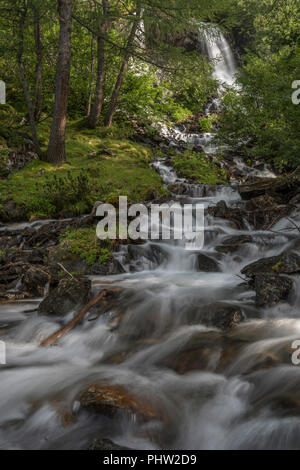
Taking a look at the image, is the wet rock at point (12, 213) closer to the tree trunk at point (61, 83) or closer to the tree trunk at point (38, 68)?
the tree trunk at point (61, 83)

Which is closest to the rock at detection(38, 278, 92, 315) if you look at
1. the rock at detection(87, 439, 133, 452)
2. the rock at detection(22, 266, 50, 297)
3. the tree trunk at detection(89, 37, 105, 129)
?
the rock at detection(22, 266, 50, 297)

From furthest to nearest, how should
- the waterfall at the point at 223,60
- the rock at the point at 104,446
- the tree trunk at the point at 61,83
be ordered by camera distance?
the waterfall at the point at 223,60
the tree trunk at the point at 61,83
the rock at the point at 104,446

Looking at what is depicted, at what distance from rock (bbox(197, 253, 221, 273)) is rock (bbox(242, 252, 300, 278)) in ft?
3.08

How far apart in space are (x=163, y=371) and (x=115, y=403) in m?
0.87

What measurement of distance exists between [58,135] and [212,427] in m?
9.46

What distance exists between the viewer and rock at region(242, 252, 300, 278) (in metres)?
4.76

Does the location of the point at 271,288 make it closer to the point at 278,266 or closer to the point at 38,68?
the point at 278,266

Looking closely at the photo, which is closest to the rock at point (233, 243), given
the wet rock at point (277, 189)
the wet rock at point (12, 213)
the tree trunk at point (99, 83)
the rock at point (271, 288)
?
the rock at point (271, 288)

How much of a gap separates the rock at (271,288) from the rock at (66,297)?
7.30 feet

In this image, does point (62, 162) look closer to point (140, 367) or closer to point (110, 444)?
point (140, 367)

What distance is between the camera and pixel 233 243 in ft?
22.0

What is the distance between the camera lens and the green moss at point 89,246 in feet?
19.4

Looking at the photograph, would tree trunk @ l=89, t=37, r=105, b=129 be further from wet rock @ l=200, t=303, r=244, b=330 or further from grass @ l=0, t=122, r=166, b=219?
wet rock @ l=200, t=303, r=244, b=330
